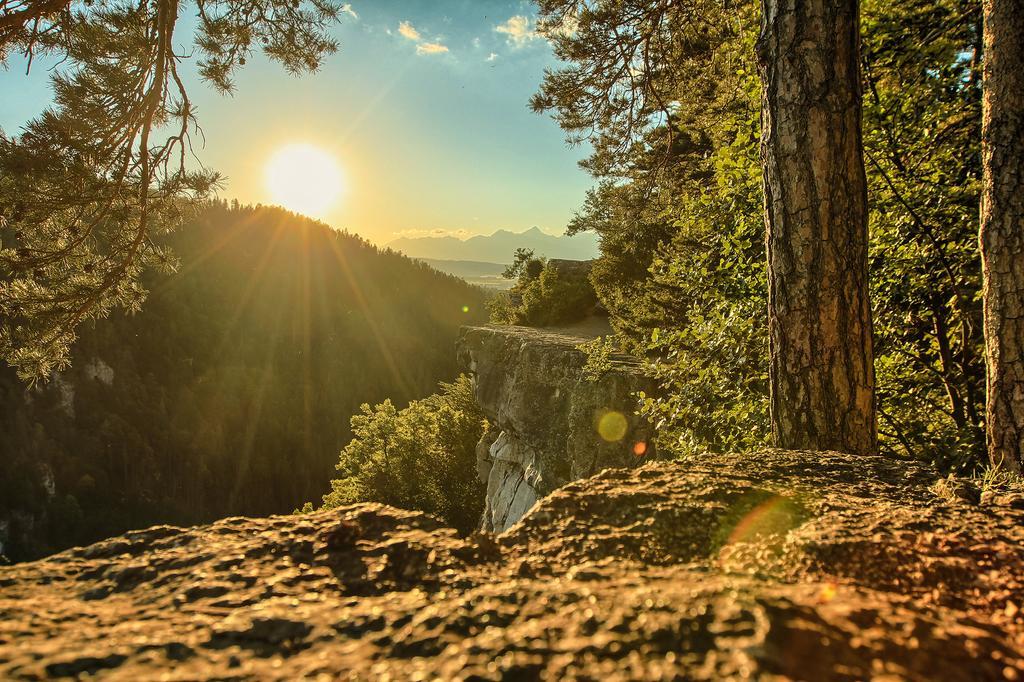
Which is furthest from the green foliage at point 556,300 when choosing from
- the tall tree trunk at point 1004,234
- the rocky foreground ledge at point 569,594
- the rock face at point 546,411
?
the rocky foreground ledge at point 569,594

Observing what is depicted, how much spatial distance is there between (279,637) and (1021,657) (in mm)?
1030

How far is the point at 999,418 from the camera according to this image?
2.82 m

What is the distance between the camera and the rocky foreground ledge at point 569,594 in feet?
2.28

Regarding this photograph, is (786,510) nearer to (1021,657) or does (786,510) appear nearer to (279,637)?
(1021,657)

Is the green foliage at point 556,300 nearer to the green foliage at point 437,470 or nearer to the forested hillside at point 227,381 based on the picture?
the green foliage at point 437,470

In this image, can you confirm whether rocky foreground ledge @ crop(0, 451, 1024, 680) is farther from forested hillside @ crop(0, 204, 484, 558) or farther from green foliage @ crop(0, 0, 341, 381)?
forested hillside @ crop(0, 204, 484, 558)

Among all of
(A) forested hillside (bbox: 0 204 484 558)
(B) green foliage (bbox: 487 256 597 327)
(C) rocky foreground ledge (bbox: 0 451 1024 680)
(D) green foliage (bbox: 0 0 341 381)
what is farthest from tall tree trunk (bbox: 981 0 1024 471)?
(A) forested hillside (bbox: 0 204 484 558)

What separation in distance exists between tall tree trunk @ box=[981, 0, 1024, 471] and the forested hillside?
66823mm

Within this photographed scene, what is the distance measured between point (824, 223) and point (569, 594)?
8.29 feet

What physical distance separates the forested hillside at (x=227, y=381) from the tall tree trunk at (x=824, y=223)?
66.2 m

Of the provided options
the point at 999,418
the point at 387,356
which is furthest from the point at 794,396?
the point at 387,356

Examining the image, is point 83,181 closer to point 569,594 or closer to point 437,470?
point 569,594

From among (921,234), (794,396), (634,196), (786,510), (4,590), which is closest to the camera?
(4,590)

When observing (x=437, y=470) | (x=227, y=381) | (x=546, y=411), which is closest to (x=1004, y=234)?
(x=546, y=411)
